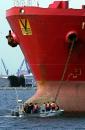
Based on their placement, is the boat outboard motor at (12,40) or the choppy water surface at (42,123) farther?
the boat outboard motor at (12,40)

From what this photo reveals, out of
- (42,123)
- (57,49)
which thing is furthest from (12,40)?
(42,123)

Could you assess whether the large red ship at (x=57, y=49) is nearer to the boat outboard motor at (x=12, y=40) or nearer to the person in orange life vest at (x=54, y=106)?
the person in orange life vest at (x=54, y=106)

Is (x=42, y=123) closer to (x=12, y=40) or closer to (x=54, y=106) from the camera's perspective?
(x=54, y=106)

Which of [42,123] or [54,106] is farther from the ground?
[54,106]

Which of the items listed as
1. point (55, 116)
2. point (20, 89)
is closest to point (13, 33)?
point (55, 116)

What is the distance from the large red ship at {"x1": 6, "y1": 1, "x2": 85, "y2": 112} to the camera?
59875 mm

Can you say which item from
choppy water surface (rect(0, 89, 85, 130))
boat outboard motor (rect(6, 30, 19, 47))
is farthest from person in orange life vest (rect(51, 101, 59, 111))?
boat outboard motor (rect(6, 30, 19, 47))

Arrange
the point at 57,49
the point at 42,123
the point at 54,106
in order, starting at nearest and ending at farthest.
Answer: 1. the point at 42,123
2. the point at 54,106
3. the point at 57,49

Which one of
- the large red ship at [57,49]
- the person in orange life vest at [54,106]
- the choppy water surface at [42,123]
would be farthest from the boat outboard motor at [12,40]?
the person in orange life vest at [54,106]

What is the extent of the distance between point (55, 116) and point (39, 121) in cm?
230

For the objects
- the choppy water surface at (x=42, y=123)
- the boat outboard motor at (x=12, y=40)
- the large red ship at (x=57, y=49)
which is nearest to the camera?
the choppy water surface at (x=42, y=123)

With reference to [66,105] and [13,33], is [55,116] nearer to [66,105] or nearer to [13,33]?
[66,105]

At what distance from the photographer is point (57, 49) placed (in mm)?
60375

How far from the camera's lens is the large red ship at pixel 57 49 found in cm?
5988
